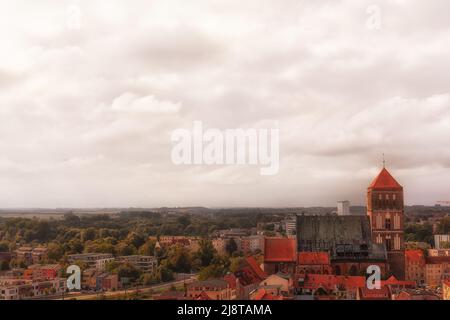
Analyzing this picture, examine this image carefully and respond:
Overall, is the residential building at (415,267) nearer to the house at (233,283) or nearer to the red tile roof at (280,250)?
the red tile roof at (280,250)

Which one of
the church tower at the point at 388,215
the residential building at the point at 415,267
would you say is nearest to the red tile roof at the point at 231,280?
the church tower at the point at 388,215

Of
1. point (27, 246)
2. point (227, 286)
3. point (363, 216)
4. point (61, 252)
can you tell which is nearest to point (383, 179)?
point (363, 216)

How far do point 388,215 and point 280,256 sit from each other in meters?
4.73

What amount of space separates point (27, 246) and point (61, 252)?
6.21 meters

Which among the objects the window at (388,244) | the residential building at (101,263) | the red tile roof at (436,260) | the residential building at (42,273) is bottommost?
the residential building at (42,273)

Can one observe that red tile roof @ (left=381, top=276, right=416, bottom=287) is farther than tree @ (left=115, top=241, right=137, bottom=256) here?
No

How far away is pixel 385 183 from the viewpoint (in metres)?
22.5

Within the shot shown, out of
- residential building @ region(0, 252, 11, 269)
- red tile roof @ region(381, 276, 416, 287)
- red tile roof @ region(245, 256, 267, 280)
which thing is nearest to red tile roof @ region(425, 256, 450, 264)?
red tile roof @ region(381, 276, 416, 287)

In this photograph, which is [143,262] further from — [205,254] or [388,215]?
[388,215]

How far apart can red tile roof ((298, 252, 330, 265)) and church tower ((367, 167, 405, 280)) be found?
2.23m

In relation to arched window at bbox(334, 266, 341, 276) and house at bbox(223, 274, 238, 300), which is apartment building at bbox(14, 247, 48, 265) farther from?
arched window at bbox(334, 266, 341, 276)

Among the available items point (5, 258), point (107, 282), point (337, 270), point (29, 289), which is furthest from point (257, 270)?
point (5, 258)

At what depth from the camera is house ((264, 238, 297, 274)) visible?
2200cm

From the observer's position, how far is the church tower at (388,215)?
22203 mm
